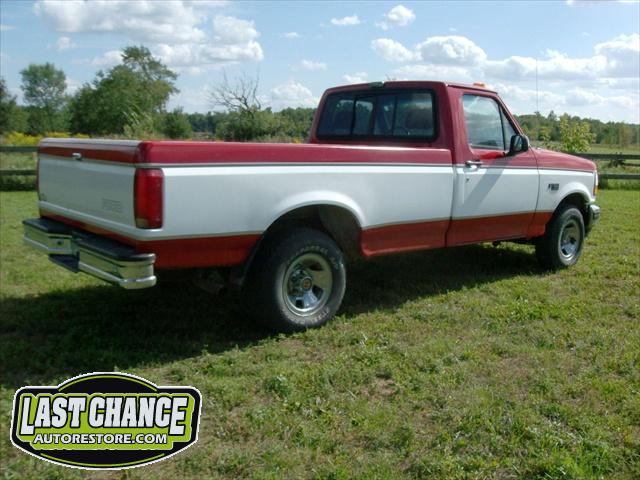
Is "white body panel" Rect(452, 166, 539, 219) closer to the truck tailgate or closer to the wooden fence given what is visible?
the truck tailgate

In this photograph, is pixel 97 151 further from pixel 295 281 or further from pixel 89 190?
pixel 295 281

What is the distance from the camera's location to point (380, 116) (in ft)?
20.4

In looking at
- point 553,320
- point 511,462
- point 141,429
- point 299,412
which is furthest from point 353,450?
point 553,320

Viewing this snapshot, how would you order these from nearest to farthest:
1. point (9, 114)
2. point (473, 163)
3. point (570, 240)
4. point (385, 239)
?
point (385, 239)
point (473, 163)
point (570, 240)
point (9, 114)

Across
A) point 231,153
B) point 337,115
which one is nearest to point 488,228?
point 337,115

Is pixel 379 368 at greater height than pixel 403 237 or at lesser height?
lesser

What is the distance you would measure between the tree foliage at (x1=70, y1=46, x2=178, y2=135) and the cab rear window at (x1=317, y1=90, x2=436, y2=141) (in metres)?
64.7

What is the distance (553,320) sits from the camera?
5.30 meters

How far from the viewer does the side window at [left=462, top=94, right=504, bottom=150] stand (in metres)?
5.88

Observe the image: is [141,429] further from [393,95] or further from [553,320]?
[393,95]

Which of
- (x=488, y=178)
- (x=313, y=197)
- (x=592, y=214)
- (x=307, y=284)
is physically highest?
(x=488, y=178)

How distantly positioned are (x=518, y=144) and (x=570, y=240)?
1.71 m

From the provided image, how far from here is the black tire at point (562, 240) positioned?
6914 mm

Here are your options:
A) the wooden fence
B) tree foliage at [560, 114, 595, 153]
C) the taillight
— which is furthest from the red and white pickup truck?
tree foliage at [560, 114, 595, 153]
